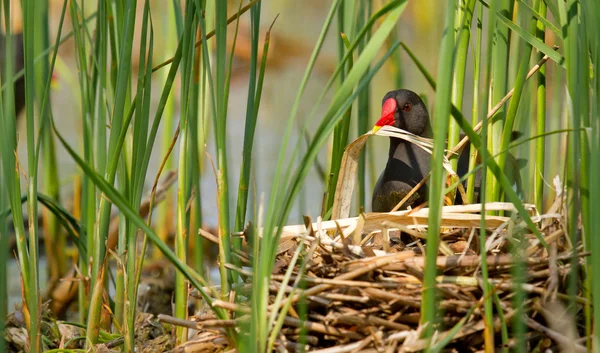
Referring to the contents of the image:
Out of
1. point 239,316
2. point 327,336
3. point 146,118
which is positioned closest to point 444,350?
point 327,336

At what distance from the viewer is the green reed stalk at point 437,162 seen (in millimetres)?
1357

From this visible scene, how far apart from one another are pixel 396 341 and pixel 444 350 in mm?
117

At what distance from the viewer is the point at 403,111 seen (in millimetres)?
2797

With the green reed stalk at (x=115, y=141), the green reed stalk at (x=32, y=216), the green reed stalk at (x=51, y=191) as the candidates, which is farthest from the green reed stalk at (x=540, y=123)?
the green reed stalk at (x=51, y=191)

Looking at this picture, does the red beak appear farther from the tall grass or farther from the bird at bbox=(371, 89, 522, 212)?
the tall grass

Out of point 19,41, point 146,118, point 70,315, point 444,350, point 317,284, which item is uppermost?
point 19,41

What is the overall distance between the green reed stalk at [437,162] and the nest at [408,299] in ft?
0.28

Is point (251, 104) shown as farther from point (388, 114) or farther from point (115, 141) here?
point (388, 114)

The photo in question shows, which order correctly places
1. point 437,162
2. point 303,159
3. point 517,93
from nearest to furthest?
point 437,162
point 303,159
point 517,93

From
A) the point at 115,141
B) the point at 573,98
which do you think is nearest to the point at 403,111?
the point at 115,141

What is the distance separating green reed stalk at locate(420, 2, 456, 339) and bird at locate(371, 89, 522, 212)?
92 centimetres

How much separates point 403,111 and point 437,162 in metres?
1.42

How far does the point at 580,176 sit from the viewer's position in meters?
1.58

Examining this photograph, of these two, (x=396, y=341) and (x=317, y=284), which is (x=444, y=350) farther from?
(x=317, y=284)
